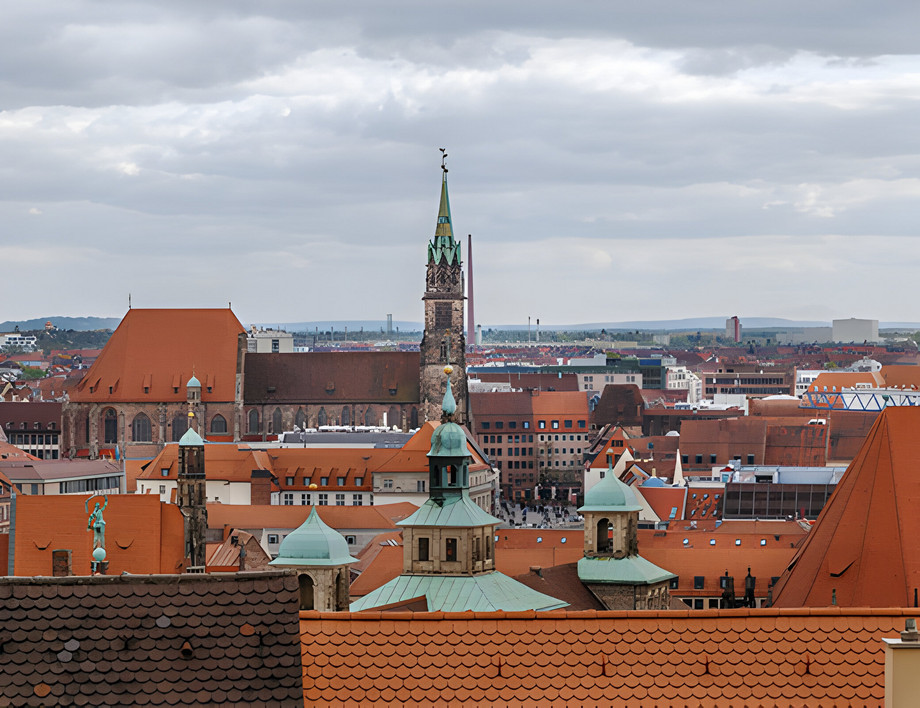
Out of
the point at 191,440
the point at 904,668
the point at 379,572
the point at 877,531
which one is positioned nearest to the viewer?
the point at 904,668

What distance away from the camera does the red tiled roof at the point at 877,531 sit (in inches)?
1699

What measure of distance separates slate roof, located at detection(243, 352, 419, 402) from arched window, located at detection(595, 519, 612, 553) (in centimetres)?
7889

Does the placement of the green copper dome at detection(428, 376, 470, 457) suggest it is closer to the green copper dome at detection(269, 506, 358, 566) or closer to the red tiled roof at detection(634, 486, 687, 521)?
the green copper dome at detection(269, 506, 358, 566)

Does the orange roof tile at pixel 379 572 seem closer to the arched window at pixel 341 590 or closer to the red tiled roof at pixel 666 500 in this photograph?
the arched window at pixel 341 590

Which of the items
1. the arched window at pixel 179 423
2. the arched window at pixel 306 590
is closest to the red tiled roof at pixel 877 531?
the arched window at pixel 306 590

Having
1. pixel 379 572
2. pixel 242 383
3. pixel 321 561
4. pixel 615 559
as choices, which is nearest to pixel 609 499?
pixel 615 559

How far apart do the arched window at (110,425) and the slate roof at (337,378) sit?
35.2 feet

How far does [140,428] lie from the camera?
139 metres

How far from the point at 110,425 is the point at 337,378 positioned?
17.8m

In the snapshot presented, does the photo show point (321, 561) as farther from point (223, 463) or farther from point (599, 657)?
point (223, 463)

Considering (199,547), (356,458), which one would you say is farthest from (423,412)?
(199,547)

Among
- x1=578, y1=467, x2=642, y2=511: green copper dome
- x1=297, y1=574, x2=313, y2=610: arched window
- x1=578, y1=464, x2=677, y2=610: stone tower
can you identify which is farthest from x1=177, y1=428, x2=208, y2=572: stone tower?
x1=297, y1=574, x2=313, y2=610: arched window

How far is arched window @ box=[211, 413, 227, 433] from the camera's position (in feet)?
455

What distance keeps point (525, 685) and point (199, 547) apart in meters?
49.3
